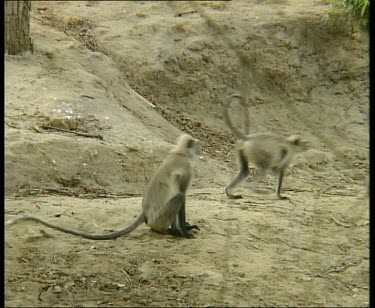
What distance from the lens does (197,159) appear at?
35.7 ft

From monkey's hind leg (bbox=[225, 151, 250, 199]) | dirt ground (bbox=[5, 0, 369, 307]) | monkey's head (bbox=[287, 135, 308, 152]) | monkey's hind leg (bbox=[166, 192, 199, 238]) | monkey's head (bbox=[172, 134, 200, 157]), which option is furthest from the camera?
monkey's head (bbox=[287, 135, 308, 152])

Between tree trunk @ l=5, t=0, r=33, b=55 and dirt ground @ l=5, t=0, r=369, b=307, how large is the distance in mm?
236

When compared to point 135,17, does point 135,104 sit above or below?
below

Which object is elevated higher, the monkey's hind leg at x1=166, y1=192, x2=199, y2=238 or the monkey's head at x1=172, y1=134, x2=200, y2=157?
the monkey's head at x1=172, y1=134, x2=200, y2=157

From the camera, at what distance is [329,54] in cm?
1484

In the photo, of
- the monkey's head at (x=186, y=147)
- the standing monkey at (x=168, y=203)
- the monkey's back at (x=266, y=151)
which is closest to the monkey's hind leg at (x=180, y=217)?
the standing monkey at (x=168, y=203)

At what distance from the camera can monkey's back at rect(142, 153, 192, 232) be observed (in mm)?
7293

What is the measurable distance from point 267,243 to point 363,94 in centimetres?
810

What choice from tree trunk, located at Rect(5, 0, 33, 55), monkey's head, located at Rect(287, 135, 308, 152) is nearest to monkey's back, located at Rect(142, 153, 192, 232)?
monkey's head, located at Rect(287, 135, 308, 152)

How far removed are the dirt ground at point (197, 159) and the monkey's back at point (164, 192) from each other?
19cm

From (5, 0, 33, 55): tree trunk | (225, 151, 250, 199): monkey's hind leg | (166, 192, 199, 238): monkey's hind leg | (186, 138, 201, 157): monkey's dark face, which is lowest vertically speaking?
(225, 151, 250, 199): monkey's hind leg

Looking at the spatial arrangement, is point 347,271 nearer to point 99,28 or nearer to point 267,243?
point 267,243

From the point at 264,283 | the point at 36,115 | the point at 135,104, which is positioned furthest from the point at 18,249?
the point at 135,104

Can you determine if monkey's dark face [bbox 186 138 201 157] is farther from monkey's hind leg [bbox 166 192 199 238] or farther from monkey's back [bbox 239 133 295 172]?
monkey's back [bbox 239 133 295 172]
